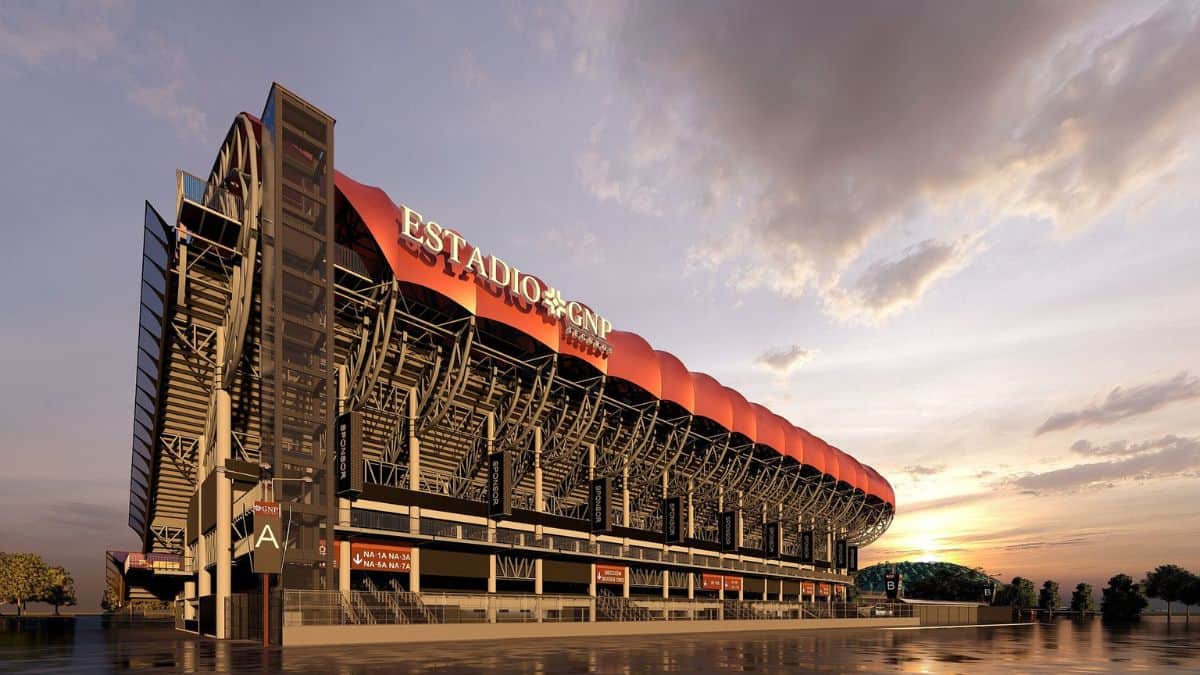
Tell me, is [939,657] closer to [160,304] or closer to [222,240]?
[222,240]

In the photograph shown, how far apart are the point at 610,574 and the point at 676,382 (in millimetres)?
19066

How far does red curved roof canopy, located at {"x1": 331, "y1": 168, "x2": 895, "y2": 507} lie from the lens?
48344 mm

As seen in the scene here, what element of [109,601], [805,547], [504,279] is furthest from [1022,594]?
[109,601]

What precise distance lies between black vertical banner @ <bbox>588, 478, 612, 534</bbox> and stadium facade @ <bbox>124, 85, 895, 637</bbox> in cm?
21

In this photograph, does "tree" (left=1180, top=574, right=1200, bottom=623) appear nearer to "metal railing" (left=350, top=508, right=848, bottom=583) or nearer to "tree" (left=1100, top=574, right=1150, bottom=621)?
"tree" (left=1100, top=574, right=1150, bottom=621)

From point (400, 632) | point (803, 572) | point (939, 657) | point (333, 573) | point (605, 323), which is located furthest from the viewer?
point (803, 572)

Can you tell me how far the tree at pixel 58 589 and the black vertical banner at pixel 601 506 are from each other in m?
117

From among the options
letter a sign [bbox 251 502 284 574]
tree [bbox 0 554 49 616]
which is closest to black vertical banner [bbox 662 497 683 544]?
letter a sign [bbox 251 502 284 574]

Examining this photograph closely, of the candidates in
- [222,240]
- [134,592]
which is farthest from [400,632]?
[134,592]

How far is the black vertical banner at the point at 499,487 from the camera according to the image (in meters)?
56.8

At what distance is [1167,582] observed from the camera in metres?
166

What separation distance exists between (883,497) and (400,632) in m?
118

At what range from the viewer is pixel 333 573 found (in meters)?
44.3

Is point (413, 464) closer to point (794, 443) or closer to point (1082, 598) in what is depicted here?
point (794, 443)
